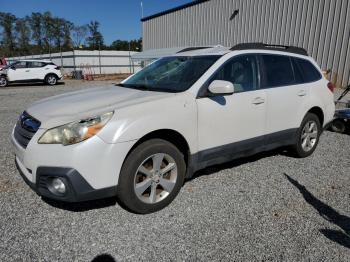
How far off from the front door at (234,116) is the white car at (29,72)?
1882 centimetres

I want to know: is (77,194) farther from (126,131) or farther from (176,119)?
(176,119)

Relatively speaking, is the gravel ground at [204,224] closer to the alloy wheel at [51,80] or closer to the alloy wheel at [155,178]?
the alloy wheel at [155,178]

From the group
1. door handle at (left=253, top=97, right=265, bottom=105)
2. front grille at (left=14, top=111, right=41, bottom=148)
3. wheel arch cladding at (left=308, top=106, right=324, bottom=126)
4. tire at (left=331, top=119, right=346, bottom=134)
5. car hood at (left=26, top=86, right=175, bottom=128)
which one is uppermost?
car hood at (left=26, top=86, right=175, bottom=128)

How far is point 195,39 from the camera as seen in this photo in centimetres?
2222

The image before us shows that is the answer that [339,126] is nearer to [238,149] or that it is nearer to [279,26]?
[238,149]

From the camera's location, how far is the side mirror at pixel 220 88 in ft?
11.2

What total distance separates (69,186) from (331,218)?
2.63 meters

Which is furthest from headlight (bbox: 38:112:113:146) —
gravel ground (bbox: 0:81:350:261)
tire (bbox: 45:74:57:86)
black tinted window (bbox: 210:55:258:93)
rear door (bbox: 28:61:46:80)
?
tire (bbox: 45:74:57:86)

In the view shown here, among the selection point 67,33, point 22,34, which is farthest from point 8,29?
point 67,33

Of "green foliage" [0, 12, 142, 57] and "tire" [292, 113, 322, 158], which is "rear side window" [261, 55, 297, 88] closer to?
"tire" [292, 113, 322, 158]

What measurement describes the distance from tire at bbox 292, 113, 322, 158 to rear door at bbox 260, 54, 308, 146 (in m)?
0.21

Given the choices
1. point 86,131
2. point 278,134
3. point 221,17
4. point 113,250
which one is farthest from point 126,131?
point 221,17

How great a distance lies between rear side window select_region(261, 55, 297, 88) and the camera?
14.0 ft

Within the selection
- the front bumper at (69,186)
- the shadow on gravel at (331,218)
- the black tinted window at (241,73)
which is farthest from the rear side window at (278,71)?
the front bumper at (69,186)
